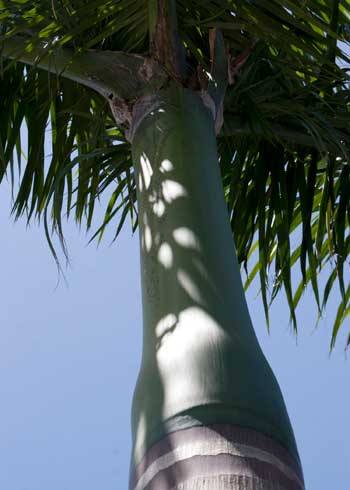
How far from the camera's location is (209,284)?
1374 mm

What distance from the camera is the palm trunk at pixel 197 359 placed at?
1.12m

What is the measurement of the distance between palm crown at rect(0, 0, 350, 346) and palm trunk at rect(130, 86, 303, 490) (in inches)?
16.0

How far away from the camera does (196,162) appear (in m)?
1.62

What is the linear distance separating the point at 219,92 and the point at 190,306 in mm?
734

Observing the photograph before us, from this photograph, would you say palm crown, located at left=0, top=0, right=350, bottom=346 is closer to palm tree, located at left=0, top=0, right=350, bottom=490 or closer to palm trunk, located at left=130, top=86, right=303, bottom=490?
palm tree, located at left=0, top=0, right=350, bottom=490

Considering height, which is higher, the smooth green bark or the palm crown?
the palm crown

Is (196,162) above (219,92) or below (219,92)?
below

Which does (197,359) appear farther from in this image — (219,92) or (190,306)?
(219,92)

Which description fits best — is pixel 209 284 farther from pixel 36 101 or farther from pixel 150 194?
pixel 36 101

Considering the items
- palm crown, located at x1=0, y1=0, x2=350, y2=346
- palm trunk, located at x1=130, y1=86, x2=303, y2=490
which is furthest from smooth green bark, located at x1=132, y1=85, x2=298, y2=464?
palm crown, located at x1=0, y1=0, x2=350, y2=346

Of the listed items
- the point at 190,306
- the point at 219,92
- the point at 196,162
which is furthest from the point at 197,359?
the point at 219,92

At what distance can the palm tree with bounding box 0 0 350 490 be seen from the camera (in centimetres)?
117

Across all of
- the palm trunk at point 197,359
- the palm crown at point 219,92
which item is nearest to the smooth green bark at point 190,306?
the palm trunk at point 197,359

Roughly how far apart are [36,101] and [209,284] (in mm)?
1499
